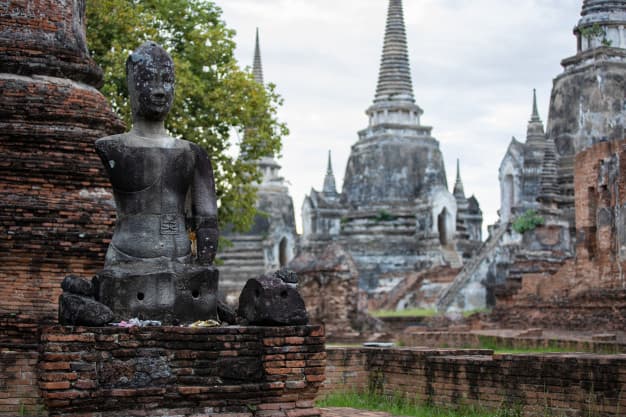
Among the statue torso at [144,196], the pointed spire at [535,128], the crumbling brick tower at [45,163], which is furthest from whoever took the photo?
the pointed spire at [535,128]

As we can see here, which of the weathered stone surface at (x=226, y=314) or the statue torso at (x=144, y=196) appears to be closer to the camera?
the statue torso at (x=144, y=196)

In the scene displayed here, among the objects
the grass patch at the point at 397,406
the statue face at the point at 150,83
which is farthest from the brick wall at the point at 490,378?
the statue face at the point at 150,83

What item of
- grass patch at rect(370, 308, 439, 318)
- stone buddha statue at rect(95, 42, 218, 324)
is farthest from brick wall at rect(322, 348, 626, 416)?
grass patch at rect(370, 308, 439, 318)

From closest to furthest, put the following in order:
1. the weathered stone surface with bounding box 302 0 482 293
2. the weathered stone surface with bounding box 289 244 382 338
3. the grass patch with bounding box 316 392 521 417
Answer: the grass patch with bounding box 316 392 521 417, the weathered stone surface with bounding box 289 244 382 338, the weathered stone surface with bounding box 302 0 482 293

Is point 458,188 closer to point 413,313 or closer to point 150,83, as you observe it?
point 413,313

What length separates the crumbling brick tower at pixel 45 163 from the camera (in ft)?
31.6

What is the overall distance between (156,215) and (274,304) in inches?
42.1

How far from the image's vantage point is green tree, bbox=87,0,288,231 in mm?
18438

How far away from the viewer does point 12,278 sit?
9633 mm

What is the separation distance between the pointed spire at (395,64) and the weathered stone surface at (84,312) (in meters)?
38.3

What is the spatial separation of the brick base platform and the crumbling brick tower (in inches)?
132

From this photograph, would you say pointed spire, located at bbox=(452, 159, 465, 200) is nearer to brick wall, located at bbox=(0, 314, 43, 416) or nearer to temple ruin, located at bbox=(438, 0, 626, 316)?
temple ruin, located at bbox=(438, 0, 626, 316)

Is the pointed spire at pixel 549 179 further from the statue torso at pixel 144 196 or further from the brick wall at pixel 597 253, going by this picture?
the statue torso at pixel 144 196

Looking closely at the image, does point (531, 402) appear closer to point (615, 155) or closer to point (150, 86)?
point (150, 86)
